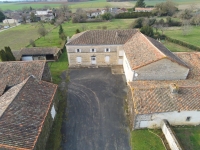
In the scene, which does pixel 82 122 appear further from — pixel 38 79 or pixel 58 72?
pixel 58 72

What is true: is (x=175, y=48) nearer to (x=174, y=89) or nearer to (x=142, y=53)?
(x=142, y=53)

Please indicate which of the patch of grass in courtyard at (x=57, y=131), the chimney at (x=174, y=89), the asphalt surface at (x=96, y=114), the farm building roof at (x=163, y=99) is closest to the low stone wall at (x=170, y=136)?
the farm building roof at (x=163, y=99)

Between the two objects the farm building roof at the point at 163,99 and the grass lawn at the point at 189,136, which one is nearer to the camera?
the grass lawn at the point at 189,136

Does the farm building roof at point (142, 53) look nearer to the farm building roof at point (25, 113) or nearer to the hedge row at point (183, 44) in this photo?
the farm building roof at point (25, 113)

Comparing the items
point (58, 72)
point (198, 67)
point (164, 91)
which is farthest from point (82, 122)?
point (198, 67)

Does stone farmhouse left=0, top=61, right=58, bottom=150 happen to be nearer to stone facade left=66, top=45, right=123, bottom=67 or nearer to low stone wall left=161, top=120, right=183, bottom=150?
stone facade left=66, top=45, right=123, bottom=67

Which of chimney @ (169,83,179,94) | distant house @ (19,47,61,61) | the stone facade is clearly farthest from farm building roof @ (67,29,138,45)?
chimney @ (169,83,179,94)
